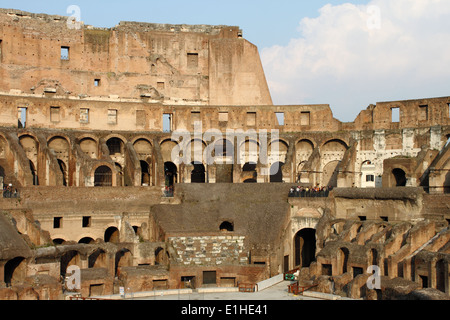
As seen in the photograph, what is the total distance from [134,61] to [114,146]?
27.1ft

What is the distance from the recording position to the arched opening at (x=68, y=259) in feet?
106

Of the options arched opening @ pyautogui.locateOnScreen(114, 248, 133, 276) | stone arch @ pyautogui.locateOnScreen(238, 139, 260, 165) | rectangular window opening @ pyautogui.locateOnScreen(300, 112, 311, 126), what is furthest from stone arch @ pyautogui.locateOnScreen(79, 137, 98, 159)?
rectangular window opening @ pyautogui.locateOnScreen(300, 112, 311, 126)

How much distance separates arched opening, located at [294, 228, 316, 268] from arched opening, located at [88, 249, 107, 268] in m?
12.1

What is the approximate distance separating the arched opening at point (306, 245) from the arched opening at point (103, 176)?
43.2ft

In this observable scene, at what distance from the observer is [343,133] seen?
4356 cm

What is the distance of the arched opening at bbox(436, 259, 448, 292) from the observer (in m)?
27.3

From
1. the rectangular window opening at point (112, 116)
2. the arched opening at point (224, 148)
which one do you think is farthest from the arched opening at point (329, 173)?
the rectangular window opening at point (112, 116)

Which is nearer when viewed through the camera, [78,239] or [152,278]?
[152,278]

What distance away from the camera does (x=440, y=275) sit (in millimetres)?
27500

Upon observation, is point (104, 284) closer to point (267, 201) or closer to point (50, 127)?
point (267, 201)

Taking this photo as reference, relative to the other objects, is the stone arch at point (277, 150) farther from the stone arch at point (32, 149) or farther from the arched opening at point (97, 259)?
the stone arch at point (32, 149)

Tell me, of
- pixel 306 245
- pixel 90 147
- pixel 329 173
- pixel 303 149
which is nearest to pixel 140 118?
pixel 90 147
